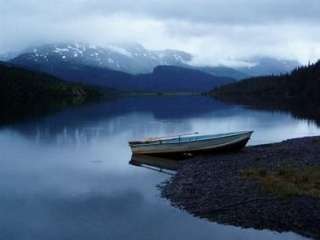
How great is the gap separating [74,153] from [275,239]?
36.5 m

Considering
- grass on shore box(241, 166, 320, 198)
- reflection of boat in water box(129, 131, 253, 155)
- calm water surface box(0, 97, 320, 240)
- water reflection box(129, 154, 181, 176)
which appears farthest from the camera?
reflection of boat in water box(129, 131, 253, 155)

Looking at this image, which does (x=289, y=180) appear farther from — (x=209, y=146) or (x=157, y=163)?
(x=157, y=163)

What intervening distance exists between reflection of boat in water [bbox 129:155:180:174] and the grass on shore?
Answer: 9.59m

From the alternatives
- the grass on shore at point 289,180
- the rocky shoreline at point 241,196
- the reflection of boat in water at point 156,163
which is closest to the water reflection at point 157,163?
the reflection of boat in water at point 156,163

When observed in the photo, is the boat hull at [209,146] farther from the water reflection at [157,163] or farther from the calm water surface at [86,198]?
the calm water surface at [86,198]

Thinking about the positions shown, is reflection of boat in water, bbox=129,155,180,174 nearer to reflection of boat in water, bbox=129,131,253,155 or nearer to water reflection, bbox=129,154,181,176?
water reflection, bbox=129,154,181,176

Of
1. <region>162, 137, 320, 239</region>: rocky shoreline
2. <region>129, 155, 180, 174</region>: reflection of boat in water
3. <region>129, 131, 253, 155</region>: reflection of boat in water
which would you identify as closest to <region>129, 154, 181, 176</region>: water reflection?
<region>129, 155, 180, 174</region>: reflection of boat in water

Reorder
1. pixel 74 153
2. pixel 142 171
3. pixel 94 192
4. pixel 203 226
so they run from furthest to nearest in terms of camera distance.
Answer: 1. pixel 74 153
2. pixel 142 171
3. pixel 94 192
4. pixel 203 226

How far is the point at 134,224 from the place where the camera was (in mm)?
29078

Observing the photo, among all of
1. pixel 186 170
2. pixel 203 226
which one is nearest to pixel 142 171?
pixel 186 170

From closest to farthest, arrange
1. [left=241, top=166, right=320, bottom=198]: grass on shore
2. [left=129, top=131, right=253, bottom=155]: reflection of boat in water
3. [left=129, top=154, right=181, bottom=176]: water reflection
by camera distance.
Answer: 1. [left=241, top=166, right=320, bottom=198]: grass on shore
2. [left=129, top=154, right=181, bottom=176]: water reflection
3. [left=129, top=131, right=253, bottom=155]: reflection of boat in water

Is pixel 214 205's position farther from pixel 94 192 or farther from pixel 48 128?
pixel 48 128

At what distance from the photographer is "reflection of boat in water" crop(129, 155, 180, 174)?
47.4 m

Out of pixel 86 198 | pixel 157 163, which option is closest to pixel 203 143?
pixel 157 163
